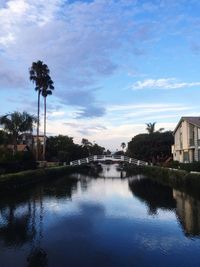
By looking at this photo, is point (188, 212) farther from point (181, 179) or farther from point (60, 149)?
point (60, 149)

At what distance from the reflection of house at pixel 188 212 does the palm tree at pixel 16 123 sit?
3162 centimetres

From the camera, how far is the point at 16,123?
6494 centimetres

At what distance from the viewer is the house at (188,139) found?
56906 mm

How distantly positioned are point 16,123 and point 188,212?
4022cm

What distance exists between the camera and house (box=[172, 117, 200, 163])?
187 feet

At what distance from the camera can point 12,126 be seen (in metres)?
65.0

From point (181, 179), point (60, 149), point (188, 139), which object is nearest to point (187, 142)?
point (188, 139)

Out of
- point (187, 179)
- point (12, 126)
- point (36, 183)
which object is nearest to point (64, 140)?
point (12, 126)

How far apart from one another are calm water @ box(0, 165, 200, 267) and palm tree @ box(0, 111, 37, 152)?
95.9 feet

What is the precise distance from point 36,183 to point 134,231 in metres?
33.3

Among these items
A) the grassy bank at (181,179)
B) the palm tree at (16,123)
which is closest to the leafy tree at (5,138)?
the palm tree at (16,123)

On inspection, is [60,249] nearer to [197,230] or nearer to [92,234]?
[92,234]

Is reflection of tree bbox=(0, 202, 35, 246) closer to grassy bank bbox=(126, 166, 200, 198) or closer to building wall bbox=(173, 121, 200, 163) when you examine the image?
grassy bank bbox=(126, 166, 200, 198)

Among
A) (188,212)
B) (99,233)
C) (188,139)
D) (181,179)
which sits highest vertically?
(188,139)
